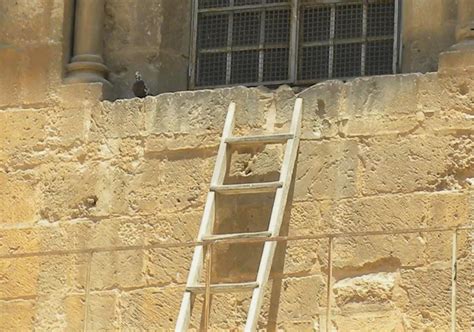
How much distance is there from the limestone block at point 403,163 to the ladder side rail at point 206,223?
660 mm

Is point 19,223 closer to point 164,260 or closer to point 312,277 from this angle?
point 164,260

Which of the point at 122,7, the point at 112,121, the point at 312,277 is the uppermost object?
the point at 122,7

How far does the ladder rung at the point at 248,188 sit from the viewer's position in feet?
34.0

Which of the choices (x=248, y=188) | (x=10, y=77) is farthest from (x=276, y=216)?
(x=10, y=77)

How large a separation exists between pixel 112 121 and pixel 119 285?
857 mm

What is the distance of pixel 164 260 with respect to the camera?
10.6 m

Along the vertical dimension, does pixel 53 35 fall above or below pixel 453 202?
above

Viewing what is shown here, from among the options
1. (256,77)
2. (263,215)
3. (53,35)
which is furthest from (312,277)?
(53,35)

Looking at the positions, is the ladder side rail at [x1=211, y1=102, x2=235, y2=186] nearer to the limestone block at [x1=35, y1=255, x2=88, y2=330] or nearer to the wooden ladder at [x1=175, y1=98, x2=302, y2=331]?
the wooden ladder at [x1=175, y1=98, x2=302, y2=331]

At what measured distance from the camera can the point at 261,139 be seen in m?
10.5

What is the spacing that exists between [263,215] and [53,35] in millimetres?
1595

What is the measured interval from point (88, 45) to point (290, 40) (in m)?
1.02

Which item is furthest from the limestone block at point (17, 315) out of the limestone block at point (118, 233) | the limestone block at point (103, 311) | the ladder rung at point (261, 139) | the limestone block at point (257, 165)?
the ladder rung at point (261, 139)

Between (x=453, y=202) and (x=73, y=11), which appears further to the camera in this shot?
(x=73, y=11)
